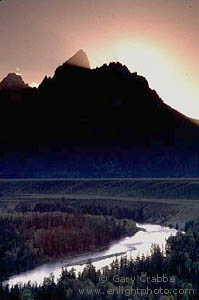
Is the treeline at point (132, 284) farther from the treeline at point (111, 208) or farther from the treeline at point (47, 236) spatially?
the treeline at point (111, 208)

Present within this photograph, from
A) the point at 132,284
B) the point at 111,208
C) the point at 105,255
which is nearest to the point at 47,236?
the point at 105,255

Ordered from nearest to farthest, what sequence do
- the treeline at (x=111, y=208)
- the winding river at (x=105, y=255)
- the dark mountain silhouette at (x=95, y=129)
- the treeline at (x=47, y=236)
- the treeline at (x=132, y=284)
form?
the treeline at (x=132, y=284)
the winding river at (x=105, y=255)
the treeline at (x=47, y=236)
the treeline at (x=111, y=208)
the dark mountain silhouette at (x=95, y=129)

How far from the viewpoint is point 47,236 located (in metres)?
39.5

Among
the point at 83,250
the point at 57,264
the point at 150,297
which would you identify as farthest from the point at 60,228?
the point at 150,297

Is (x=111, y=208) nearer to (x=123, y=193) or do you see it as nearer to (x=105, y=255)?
(x=123, y=193)

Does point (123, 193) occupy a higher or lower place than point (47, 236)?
higher

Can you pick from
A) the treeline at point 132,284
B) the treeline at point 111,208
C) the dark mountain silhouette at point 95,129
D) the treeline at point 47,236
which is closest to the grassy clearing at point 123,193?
the treeline at point 111,208

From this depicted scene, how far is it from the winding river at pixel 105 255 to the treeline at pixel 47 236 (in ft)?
2.45

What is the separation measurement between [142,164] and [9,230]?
5088 cm

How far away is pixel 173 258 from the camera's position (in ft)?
95.0

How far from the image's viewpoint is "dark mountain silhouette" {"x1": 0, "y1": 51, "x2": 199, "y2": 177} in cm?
8744

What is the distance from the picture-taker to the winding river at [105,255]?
33.2 meters

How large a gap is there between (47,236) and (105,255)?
15.9 ft

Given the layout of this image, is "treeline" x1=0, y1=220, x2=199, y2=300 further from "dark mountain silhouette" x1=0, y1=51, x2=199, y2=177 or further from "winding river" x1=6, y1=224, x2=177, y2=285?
"dark mountain silhouette" x1=0, y1=51, x2=199, y2=177
